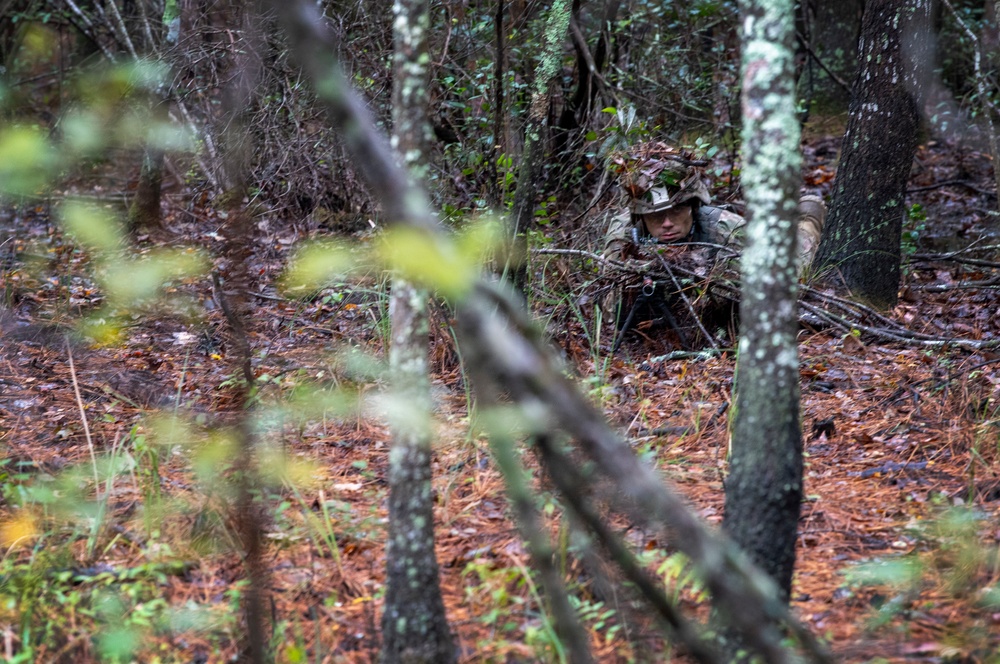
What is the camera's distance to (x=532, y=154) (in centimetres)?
507

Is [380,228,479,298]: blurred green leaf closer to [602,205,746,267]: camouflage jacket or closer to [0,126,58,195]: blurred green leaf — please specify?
[0,126,58,195]: blurred green leaf

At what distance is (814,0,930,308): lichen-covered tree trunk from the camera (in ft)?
22.6

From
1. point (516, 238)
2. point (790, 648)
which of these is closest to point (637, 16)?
point (516, 238)

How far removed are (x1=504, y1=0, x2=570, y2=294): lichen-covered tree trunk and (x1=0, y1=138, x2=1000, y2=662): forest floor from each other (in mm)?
600

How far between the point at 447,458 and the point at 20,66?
1322 centimetres

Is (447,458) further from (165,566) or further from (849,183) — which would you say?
(849,183)

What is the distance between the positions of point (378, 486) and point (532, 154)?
6.76 ft

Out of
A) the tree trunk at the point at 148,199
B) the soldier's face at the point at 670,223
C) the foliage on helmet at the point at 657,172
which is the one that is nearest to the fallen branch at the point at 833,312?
the soldier's face at the point at 670,223

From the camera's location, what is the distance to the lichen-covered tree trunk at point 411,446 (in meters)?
2.69

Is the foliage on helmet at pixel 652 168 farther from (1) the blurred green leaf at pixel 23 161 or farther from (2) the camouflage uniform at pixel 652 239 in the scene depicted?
(1) the blurred green leaf at pixel 23 161

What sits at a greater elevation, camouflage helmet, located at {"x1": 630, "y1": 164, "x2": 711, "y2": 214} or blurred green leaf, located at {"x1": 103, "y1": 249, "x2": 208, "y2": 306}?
camouflage helmet, located at {"x1": 630, "y1": 164, "x2": 711, "y2": 214}

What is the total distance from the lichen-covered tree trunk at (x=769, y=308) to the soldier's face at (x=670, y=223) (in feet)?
12.9

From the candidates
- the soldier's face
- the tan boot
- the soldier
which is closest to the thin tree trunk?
the soldier

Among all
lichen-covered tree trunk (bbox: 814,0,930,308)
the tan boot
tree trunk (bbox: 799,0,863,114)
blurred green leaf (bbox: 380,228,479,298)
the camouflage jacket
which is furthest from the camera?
tree trunk (bbox: 799,0,863,114)
